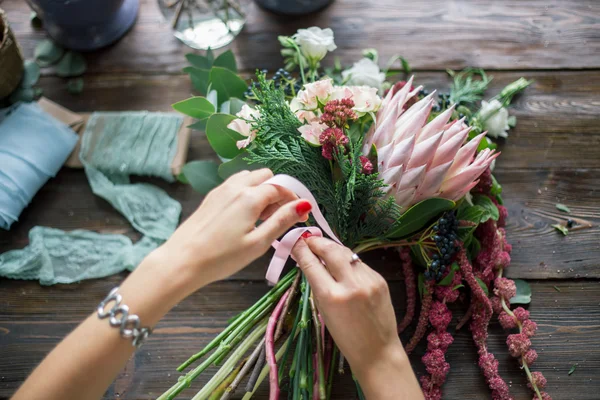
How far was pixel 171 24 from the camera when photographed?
1156 millimetres

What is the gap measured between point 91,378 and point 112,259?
418 millimetres

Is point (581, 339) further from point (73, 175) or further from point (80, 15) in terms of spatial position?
point (80, 15)

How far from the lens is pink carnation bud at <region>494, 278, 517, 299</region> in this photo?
2.82 ft

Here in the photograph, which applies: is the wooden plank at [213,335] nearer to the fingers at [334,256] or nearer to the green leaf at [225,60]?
the fingers at [334,256]

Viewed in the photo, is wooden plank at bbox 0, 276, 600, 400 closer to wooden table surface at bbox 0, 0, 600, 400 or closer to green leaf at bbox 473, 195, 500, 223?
wooden table surface at bbox 0, 0, 600, 400

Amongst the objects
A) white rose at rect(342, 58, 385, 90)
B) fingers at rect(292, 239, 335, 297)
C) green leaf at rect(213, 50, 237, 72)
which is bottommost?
fingers at rect(292, 239, 335, 297)

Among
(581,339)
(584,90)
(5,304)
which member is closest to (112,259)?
(5,304)

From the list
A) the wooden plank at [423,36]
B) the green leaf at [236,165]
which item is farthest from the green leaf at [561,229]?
the green leaf at [236,165]

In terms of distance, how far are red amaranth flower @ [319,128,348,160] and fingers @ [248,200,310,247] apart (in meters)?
0.09

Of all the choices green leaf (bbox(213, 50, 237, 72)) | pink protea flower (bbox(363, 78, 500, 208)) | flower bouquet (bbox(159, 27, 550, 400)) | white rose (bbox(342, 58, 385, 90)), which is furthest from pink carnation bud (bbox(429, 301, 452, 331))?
green leaf (bbox(213, 50, 237, 72))

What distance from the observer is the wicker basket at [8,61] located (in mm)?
995

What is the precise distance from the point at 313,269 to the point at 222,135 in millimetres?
292

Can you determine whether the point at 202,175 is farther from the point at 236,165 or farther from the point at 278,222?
the point at 278,222

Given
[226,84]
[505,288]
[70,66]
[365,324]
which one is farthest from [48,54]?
[505,288]
